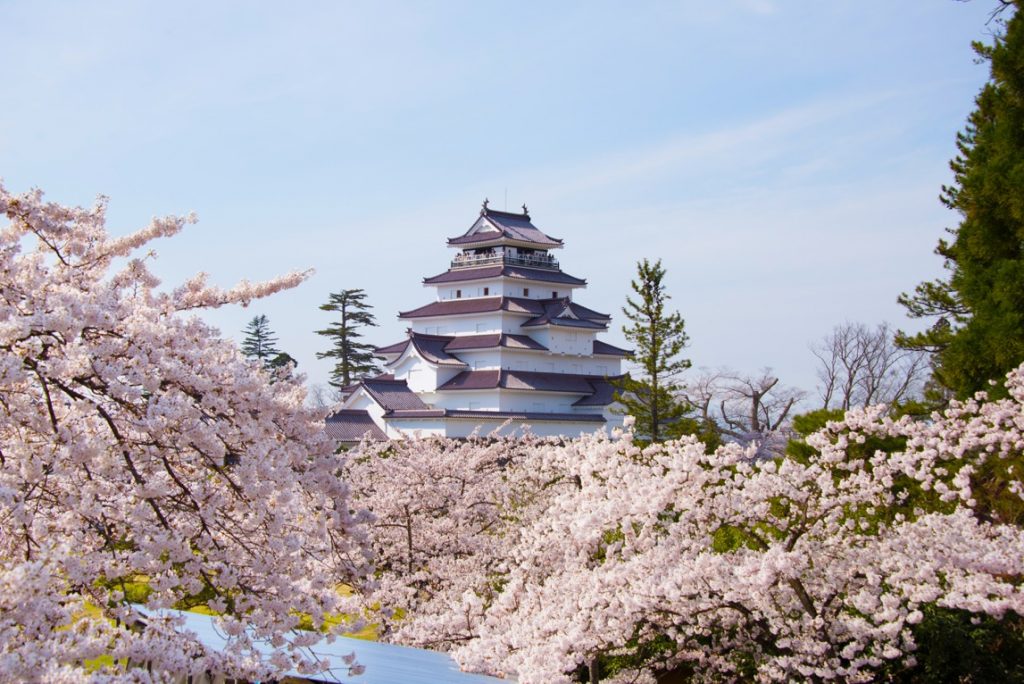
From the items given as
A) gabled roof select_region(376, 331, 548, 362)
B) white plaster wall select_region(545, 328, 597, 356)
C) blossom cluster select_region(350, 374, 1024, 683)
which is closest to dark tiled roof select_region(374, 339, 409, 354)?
gabled roof select_region(376, 331, 548, 362)

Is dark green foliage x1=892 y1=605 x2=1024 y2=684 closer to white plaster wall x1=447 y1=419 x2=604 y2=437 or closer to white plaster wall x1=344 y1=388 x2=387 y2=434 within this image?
white plaster wall x1=447 y1=419 x2=604 y2=437

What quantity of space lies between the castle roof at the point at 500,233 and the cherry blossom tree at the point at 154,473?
40192 millimetres

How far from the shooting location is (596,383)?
1726 inches

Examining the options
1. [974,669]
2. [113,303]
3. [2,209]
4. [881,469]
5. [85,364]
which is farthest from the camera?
[974,669]

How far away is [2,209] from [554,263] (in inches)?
1620

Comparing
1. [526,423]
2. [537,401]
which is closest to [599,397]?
[537,401]

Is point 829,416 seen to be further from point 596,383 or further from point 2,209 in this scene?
point 596,383

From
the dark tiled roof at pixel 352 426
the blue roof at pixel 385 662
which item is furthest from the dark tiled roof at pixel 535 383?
the blue roof at pixel 385 662

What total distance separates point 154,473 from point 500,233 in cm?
4053

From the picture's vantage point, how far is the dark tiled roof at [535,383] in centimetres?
4106

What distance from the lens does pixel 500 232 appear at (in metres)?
45.2

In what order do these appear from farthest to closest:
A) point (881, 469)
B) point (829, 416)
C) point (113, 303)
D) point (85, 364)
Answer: point (829, 416), point (881, 469), point (113, 303), point (85, 364)

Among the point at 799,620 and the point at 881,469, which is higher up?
the point at 881,469

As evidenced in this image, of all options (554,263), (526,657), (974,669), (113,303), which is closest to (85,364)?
(113,303)
